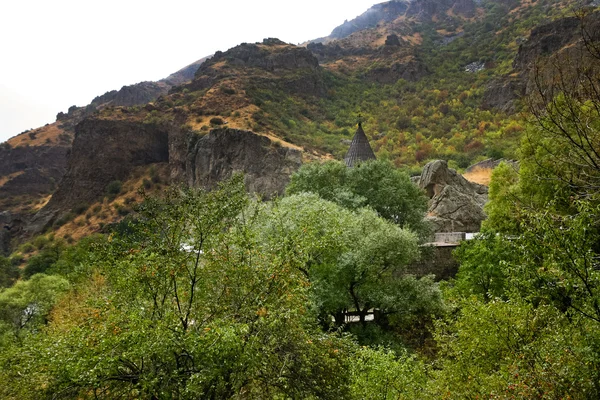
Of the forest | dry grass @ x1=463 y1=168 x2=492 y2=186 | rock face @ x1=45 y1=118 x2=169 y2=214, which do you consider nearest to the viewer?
the forest

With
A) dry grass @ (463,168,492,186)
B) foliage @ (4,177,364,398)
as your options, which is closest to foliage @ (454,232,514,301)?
foliage @ (4,177,364,398)

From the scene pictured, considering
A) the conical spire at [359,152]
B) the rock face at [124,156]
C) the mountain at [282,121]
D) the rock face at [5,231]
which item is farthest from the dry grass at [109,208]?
the conical spire at [359,152]

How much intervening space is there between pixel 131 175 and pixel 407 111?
2102 inches

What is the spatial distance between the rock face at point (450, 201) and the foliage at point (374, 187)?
4226 mm

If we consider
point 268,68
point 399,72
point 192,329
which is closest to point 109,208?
point 268,68

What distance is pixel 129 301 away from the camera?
7.73m

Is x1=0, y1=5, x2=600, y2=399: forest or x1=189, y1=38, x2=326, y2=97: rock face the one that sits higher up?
x1=189, y1=38, x2=326, y2=97: rock face

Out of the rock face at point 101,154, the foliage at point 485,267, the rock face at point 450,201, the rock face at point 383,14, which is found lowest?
the rock face at point 450,201

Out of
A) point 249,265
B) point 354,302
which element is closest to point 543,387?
point 249,265

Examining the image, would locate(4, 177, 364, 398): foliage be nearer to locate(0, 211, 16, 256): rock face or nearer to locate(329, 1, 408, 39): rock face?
locate(0, 211, 16, 256): rock face

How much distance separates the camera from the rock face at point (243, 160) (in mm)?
46000

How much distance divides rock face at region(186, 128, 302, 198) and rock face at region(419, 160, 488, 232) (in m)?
17.3

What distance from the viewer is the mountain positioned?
2132 inches

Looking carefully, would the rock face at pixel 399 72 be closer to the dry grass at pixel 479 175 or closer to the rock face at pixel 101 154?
the dry grass at pixel 479 175
